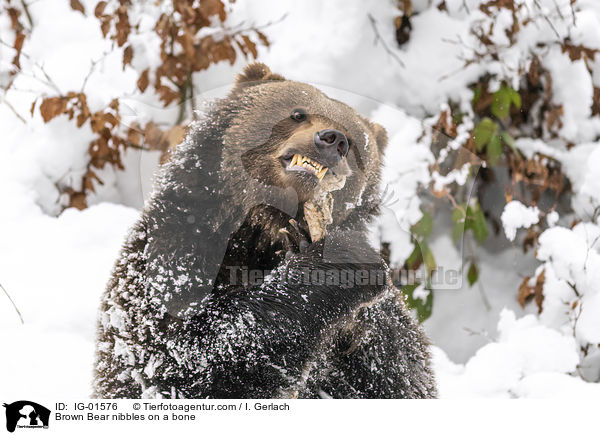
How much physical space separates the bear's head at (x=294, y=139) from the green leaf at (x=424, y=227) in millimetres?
339

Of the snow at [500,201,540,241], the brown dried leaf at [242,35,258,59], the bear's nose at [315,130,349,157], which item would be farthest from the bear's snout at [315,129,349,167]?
the snow at [500,201,540,241]

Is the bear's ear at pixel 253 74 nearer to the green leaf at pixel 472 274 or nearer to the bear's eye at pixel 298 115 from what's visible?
the bear's eye at pixel 298 115

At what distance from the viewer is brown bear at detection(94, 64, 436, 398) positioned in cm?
113

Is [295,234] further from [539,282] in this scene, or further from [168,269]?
[539,282]

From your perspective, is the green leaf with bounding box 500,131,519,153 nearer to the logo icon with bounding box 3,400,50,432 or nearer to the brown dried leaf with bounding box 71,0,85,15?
the brown dried leaf with bounding box 71,0,85,15

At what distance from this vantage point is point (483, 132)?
2.16 meters

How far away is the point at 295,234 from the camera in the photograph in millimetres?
1178

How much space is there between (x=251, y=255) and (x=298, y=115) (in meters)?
0.30

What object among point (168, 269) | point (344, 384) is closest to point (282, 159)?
point (168, 269)

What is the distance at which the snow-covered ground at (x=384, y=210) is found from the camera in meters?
1.42

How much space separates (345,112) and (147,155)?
47cm

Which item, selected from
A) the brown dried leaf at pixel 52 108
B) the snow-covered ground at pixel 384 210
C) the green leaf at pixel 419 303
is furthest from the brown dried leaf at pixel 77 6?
the green leaf at pixel 419 303

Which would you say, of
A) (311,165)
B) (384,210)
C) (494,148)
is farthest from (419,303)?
(494,148)

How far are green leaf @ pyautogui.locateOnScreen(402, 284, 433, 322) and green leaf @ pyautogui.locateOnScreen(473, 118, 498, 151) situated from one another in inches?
28.9
